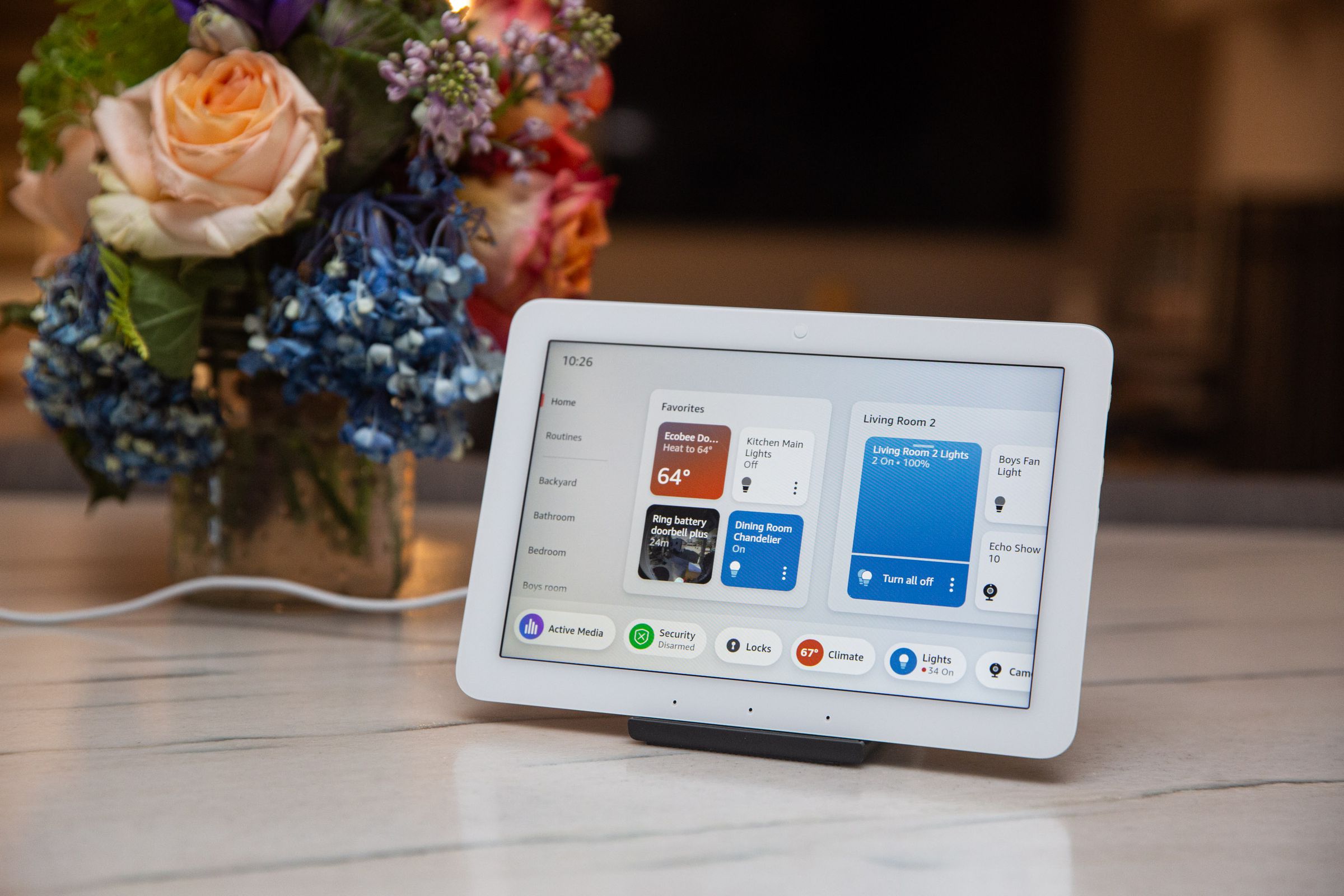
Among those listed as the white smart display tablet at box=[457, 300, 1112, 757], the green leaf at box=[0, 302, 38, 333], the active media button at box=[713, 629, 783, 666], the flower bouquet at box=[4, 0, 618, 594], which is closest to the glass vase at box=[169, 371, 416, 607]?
the flower bouquet at box=[4, 0, 618, 594]

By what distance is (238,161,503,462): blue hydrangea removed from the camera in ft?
2.22

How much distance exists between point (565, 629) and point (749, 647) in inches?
3.4

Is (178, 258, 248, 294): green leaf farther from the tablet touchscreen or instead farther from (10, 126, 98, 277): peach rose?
the tablet touchscreen

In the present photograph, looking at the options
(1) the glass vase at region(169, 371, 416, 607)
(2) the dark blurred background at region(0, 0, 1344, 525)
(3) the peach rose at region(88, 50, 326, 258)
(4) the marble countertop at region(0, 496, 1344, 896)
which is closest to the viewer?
(4) the marble countertop at region(0, 496, 1344, 896)

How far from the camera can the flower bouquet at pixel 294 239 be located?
0.67 m

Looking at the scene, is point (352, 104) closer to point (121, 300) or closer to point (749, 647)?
point (121, 300)

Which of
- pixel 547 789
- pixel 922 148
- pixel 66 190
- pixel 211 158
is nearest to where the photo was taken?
pixel 547 789

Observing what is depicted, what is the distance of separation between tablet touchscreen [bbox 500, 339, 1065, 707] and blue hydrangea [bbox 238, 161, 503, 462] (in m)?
0.12

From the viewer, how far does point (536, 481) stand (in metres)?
0.59

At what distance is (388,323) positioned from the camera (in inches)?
26.5

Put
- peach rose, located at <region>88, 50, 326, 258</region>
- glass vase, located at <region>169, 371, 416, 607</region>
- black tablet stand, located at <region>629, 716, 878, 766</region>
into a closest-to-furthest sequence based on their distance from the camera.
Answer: black tablet stand, located at <region>629, 716, 878, 766</region> → peach rose, located at <region>88, 50, 326, 258</region> → glass vase, located at <region>169, 371, 416, 607</region>

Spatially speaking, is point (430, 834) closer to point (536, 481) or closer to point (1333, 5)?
point (536, 481)

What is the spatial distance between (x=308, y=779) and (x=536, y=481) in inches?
6.9

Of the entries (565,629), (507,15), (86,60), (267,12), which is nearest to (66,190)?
(86,60)
